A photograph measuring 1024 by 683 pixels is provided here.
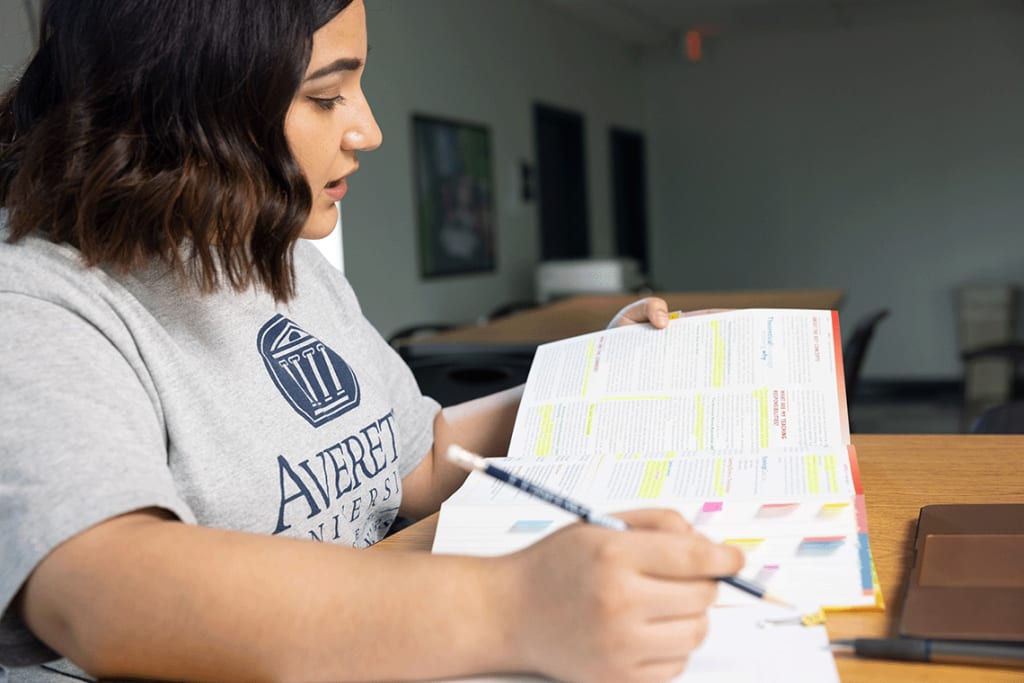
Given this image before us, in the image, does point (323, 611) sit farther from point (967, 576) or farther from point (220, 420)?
point (967, 576)

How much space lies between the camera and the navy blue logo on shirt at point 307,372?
94 cm

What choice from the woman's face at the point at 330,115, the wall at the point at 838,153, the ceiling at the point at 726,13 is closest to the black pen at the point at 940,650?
the woman's face at the point at 330,115

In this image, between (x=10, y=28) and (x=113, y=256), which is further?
(x=10, y=28)

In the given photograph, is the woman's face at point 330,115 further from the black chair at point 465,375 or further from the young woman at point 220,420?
the black chair at point 465,375

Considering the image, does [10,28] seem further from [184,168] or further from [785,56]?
[785,56]

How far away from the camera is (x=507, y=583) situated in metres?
0.60

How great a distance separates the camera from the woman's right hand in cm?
Result: 56

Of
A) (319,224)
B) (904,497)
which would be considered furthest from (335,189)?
(904,497)

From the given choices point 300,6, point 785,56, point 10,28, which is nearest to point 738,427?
point 300,6

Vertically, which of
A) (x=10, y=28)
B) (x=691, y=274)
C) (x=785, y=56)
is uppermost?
(x=785, y=56)

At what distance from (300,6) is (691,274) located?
8.07 meters

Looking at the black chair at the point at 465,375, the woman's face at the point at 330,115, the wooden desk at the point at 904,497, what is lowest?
the black chair at the point at 465,375

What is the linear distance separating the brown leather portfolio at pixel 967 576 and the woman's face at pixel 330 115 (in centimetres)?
57

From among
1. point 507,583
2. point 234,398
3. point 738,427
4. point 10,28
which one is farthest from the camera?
point 10,28
